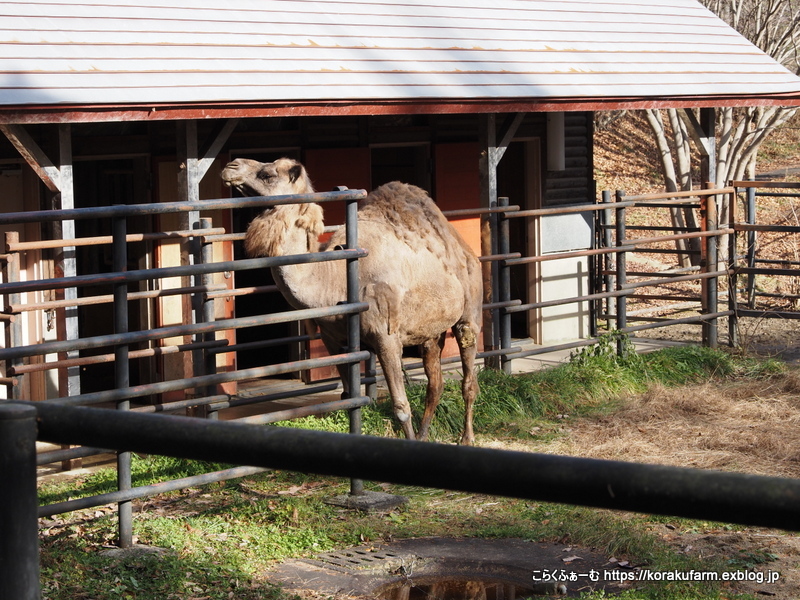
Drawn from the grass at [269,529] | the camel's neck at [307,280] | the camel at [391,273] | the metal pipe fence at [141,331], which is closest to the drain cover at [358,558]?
the grass at [269,529]

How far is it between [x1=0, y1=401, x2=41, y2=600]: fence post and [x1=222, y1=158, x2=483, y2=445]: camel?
5573mm

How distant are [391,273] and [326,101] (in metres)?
2.31

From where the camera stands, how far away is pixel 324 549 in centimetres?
643

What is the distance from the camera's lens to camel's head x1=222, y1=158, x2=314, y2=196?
708 centimetres

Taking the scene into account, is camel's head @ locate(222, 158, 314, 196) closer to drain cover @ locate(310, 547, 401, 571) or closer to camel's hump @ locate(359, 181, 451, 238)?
camel's hump @ locate(359, 181, 451, 238)

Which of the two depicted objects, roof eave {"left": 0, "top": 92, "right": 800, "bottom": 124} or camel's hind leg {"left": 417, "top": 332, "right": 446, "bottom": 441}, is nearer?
roof eave {"left": 0, "top": 92, "right": 800, "bottom": 124}

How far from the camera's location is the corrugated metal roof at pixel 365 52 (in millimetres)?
8930

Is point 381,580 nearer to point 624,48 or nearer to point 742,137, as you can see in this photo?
point 624,48

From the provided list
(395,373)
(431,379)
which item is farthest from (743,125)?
(395,373)

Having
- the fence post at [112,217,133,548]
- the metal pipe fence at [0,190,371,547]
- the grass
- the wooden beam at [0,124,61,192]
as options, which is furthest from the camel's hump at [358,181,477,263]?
the fence post at [112,217,133,548]

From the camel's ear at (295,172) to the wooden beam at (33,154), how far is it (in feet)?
7.20

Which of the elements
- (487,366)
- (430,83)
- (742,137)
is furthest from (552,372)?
(742,137)

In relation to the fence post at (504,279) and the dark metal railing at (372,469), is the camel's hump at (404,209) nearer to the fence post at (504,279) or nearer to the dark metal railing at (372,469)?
the fence post at (504,279)

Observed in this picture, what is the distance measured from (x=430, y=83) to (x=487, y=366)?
8.97ft
